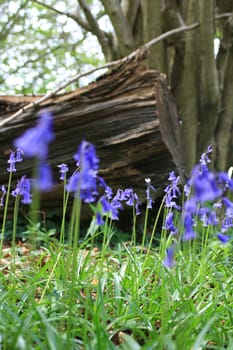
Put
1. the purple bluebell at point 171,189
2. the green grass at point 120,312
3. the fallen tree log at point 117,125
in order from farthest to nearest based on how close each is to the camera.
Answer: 1. the fallen tree log at point 117,125
2. the purple bluebell at point 171,189
3. the green grass at point 120,312

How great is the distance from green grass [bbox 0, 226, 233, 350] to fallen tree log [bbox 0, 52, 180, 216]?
1691 mm

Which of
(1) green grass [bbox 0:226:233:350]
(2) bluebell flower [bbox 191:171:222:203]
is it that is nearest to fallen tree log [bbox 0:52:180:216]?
(1) green grass [bbox 0:226:233:350]

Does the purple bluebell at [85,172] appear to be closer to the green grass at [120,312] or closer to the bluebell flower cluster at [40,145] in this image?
the bluebell flower cluster at [40,145]

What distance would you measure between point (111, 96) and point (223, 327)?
2908 millimetres

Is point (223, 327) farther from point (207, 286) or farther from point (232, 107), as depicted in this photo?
point (232, 107)

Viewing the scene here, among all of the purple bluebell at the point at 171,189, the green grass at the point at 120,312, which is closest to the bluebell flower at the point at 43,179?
the green grass at the point at 120,312

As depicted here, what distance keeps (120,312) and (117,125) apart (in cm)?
254

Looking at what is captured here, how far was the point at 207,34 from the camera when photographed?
5.26m

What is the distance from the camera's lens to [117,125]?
4.41 m

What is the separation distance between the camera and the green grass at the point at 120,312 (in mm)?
1530

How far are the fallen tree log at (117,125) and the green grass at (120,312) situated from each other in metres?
1.69

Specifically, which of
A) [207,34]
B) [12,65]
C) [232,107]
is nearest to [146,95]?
[207,34]

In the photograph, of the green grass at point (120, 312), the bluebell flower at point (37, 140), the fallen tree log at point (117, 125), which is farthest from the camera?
the fallen tree log at point (117, 125)

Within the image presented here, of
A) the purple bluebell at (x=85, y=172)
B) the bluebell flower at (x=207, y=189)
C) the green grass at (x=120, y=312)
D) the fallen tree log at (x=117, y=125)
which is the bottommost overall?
the green grass at (x=120, y=312)
